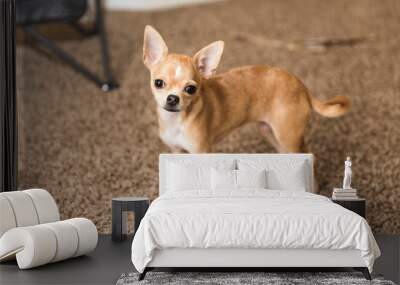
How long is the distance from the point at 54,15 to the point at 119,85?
2.28 feet

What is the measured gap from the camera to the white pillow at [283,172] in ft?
11.4

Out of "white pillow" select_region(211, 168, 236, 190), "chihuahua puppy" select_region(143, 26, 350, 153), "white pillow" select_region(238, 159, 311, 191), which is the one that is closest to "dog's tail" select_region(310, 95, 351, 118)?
"chihuahua puppy" select_region(143, 26, 350, 153)

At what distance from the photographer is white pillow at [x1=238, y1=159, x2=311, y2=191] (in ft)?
11.4

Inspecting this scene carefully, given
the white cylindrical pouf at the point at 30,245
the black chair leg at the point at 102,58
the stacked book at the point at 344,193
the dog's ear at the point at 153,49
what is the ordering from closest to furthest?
the white cylindrical pouf at the point at 30,245, the stacked book at the point at 344,193, the dog's ear at the point at 153,49, the black chair leg at the point at 102,58

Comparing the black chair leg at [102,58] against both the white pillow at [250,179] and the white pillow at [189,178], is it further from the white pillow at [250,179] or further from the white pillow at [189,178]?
the white pillow at [250,179]

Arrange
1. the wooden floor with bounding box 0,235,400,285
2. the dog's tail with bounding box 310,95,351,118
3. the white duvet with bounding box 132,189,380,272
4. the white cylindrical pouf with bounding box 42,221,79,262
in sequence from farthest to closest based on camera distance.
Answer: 1. the dog's tail with bounding box 310,95,351,118
2. the white cylindrical pouf with bounding box 42,221,79,262
3. the wooden floor with bounding box 0,235,400,285
4. the white duvet with bounding box 132,189,380,272

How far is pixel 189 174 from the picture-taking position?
349 centimetres

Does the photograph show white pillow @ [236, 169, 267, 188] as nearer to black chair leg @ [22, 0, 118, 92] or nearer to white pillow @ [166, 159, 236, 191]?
white pillow @ [166, 159, 236, 191]

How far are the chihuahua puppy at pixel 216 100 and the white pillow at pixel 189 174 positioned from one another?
12 centimetres

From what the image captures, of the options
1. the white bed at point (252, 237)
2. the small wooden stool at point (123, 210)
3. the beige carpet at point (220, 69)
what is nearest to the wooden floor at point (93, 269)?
the small wooden stool at point (123, 210)

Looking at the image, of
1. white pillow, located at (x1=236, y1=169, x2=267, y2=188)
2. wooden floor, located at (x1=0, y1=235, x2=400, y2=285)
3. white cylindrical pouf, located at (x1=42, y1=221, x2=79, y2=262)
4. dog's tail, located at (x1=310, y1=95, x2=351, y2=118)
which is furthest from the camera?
dog's tail, located at (x1=310, y1=95, x2=351, y2=118)

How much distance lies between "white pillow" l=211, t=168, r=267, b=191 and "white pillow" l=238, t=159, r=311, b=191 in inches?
3.0

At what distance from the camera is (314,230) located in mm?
2643

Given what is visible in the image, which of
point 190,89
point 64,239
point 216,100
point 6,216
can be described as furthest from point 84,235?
point 216,100
